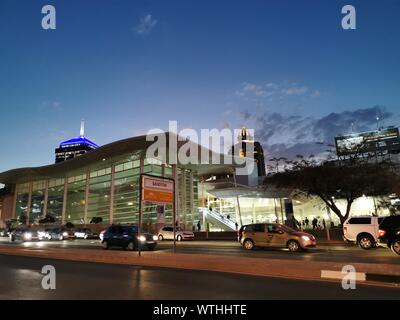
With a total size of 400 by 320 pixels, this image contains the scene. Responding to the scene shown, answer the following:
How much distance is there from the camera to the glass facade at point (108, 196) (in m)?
59.5

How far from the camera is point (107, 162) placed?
65.4 m

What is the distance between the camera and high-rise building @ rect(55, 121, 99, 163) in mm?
175875

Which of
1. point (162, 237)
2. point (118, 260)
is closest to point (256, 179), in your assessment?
point (162, 237)

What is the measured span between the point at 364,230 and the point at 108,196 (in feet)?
172

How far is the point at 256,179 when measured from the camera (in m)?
78.1

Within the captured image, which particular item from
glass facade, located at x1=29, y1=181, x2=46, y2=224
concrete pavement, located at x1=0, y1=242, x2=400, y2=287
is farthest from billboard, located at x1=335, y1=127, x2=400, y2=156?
concrete pavement, located at x1=0, y1=242, x2=400, y2=287

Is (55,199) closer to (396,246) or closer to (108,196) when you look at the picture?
(108,196)

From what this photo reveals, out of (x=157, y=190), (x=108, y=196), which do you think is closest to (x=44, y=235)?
(x=108, y=196)

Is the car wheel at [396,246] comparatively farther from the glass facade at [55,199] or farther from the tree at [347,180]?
the glass facade at [55,199]

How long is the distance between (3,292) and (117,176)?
56.8 meters

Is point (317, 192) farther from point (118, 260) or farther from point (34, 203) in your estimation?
point (34, 203)

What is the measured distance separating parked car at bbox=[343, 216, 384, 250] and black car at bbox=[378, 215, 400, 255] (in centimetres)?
383

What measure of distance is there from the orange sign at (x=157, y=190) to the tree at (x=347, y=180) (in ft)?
63.9
